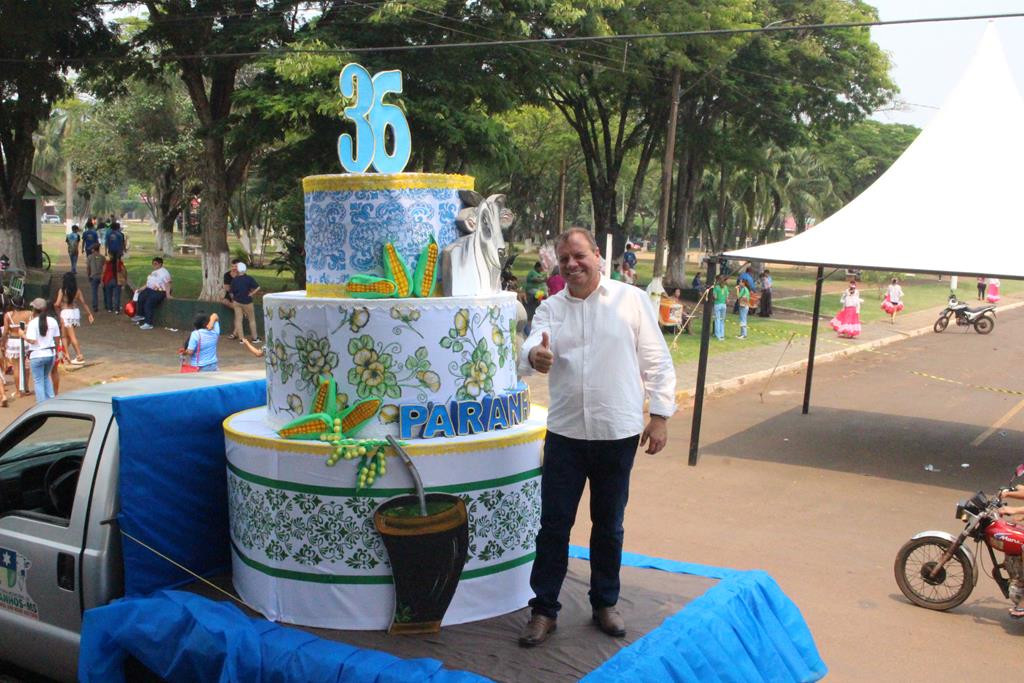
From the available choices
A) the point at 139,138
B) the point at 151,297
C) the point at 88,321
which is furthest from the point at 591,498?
the point at 139,138

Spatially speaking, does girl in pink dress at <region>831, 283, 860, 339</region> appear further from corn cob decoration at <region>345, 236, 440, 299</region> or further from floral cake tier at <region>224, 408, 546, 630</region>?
floral cake tier at <region>224, 408, 546, 630</region>

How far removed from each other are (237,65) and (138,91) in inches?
793

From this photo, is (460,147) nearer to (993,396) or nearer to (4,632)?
(993,396)

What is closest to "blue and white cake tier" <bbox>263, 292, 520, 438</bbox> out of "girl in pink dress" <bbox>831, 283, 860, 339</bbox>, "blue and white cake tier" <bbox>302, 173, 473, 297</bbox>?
"blue and white cake tier" <bbox>302, 173, 473, 297</bbox>

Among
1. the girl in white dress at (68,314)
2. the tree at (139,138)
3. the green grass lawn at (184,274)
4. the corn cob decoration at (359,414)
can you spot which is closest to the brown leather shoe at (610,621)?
the corn cob decoration at (359,414)

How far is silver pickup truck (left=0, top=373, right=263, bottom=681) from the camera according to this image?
163 inches

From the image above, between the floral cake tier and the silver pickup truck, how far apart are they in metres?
0.65

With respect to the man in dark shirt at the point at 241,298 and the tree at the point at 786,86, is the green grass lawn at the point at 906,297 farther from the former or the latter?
the man in dark shirt at the point at 241,298

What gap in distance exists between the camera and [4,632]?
15.1 feet

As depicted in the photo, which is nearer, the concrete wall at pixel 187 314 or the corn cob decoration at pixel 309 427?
the corn cob decoration at pixel 309 427

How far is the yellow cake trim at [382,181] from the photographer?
4.17 meters

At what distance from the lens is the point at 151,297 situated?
64.3ft

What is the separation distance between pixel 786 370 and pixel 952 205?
776 centimetres

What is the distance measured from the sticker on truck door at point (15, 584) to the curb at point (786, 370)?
11.0 metres
